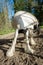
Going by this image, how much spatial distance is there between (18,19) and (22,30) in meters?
0.38

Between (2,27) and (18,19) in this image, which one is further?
(2,27)

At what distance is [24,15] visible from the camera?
15.2 ft

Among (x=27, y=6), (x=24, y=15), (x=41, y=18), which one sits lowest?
(x=41, y=18)

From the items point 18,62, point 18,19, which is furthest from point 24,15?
point 18,62

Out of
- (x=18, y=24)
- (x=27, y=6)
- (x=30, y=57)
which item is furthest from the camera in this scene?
(x=27, y=6)

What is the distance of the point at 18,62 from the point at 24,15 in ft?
4.67

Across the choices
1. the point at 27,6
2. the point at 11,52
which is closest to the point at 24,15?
the point at 11,52

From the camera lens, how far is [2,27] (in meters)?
15.7

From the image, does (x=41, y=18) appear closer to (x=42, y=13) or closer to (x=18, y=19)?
(x=42, y=13)

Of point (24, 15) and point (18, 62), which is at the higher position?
point (24, 15)

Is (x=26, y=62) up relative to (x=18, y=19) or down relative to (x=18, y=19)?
down

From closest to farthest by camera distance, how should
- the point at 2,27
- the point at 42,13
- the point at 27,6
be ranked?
the point at 2,27, the point at 42,13, the point at 27,6

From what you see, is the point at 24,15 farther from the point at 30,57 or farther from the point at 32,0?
the point at 32,0

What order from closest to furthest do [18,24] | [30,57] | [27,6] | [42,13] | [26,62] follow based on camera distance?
[26,62] → [30,57] → [18,24] → [42,13] → [27,6]
